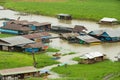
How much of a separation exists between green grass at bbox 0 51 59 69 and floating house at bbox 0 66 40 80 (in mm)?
1679

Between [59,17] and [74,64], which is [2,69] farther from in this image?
[59,17]

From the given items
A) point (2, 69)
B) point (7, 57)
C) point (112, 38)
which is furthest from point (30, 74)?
point (112, 38)

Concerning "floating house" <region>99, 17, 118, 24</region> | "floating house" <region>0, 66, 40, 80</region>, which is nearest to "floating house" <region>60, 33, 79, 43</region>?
"floating house" <region>99, 17, 118, 24</region>

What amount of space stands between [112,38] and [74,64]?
943 centimetres

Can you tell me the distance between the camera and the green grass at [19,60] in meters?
27.2

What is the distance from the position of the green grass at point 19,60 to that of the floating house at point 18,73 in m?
1.68

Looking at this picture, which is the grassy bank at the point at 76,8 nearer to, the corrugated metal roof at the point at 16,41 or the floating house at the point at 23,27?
the floating house at the point at 23,27

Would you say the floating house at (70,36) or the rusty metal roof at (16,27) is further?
the rusty metal roof at (16,27)

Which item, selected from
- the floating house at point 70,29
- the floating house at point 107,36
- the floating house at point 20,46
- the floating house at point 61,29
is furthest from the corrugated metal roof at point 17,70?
the floating house at point 61,29

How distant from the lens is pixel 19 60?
1117 inches

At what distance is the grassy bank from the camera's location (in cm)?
4928

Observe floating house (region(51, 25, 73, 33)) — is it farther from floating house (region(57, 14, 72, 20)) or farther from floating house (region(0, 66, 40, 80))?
floating house (region(0, 66, 40, 80))

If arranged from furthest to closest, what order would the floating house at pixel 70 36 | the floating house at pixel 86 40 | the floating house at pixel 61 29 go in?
the floating house at pixel 61 29, the floating house at pixel 70 36, the floating house at pixel 86 40

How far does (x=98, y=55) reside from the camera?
96.4 ft
